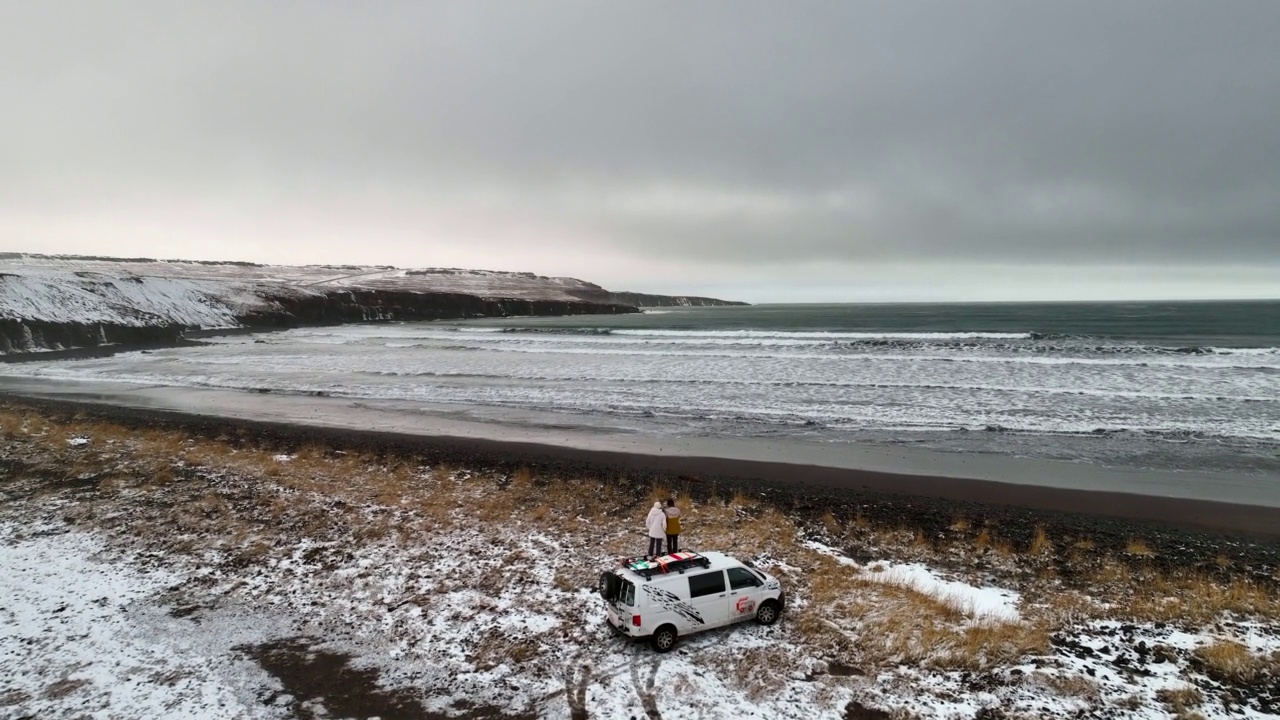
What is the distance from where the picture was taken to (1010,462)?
907 inches

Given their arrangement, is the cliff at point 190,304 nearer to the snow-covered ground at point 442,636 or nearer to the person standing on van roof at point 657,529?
the snow-covered ground at point 442,636

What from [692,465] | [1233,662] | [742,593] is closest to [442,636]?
[742,593]

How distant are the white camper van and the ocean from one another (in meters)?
16.1

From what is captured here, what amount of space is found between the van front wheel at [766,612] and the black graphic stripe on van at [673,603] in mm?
1191

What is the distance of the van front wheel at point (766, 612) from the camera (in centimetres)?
A: 1154

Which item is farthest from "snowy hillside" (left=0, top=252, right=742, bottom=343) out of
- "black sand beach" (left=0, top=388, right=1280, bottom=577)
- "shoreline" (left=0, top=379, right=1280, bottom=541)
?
"black sand beach" (left=0, top=388, right=1280, bottom=577)

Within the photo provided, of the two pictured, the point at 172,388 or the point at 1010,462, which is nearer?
the point at 1010,462

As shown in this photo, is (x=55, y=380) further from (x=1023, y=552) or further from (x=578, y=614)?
(x=1023, y=552)

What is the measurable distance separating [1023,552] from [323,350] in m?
63.3

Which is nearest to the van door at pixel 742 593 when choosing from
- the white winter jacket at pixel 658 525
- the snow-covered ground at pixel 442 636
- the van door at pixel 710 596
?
the van door at pixel 710 596

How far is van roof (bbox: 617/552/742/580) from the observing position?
36.1 feet

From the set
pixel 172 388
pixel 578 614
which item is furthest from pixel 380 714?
pixel 172 388

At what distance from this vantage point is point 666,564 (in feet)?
36.4

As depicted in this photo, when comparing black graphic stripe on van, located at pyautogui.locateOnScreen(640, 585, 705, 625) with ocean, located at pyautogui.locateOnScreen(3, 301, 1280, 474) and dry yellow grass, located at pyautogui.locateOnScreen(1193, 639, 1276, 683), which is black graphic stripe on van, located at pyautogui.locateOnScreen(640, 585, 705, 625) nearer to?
dry yellow grass, located at pyautogui.locateOnScreen(1193, 639, 1276, 683)
